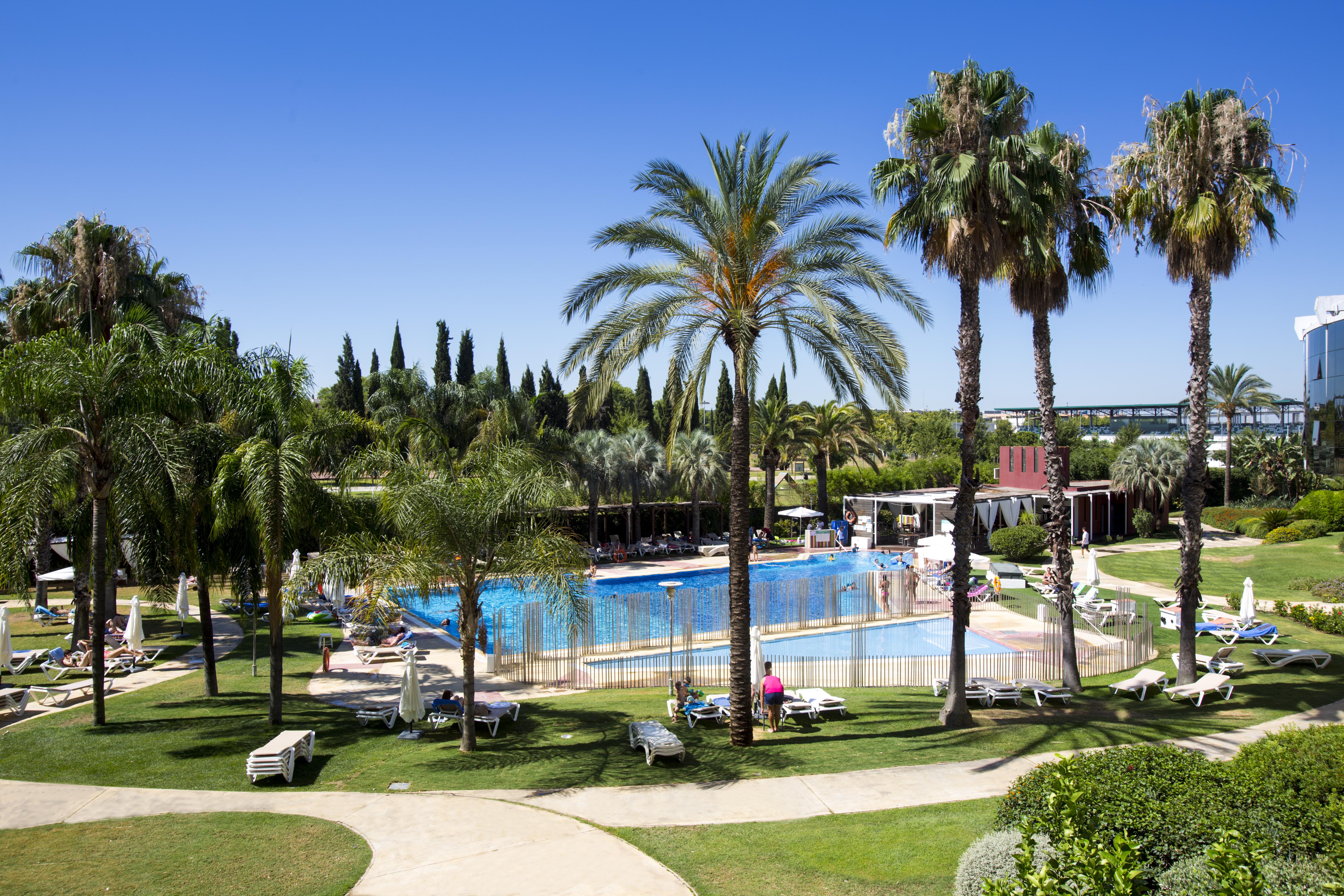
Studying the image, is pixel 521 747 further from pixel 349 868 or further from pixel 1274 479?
pixel 1274 479

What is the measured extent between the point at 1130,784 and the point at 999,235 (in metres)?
8.80

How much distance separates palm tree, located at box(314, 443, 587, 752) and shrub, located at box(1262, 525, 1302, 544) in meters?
33.0

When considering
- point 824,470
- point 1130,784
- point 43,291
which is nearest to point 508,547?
point 1130,784

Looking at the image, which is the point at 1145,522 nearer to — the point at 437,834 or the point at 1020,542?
the point at 1020,542

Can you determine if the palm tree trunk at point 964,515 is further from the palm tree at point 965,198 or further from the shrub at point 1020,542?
the shrub at point 1020,542

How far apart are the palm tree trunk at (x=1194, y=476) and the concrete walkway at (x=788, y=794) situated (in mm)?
4006

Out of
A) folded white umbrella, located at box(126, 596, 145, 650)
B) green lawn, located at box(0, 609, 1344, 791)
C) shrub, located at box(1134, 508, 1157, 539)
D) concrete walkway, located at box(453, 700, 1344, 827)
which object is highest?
shrub, located at box(1134, 508, 1157, 539)

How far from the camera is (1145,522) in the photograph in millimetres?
37625

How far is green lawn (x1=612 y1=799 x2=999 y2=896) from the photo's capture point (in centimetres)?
725

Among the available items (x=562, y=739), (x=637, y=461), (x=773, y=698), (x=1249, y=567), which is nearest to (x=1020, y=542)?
(x=1249, y=567)

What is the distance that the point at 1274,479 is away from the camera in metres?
43.8

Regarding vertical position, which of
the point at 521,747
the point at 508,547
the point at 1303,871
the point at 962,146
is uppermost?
the point at 962,146

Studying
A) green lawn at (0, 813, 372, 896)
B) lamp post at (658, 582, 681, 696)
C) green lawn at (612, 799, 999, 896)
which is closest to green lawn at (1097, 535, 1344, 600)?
lamp post at (658, 582, 681, 696)

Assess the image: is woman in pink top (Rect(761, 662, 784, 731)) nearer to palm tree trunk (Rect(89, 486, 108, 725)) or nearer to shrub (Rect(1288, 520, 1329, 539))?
palm tree trunk (Rect(89, 486, 108, 725))
